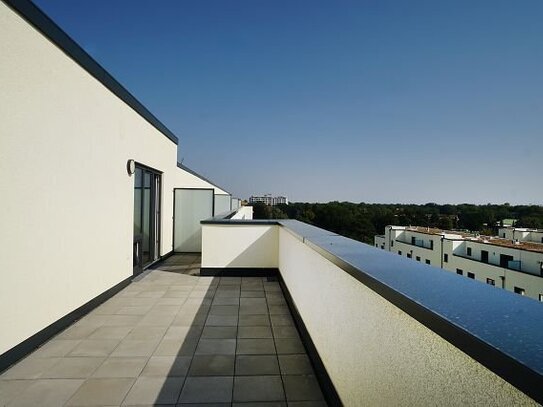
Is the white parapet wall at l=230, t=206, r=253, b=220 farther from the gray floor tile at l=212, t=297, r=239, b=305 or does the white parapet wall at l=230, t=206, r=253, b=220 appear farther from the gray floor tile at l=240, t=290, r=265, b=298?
the gray floor tile at l=212, t=297, r=239, b=305

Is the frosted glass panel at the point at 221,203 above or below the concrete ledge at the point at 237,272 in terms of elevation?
above

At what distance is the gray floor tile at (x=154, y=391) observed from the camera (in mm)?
2394

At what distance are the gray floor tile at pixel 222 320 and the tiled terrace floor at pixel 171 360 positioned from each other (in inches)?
0.5

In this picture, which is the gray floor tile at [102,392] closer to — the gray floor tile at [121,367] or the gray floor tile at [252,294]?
the gray floor tile at [121,367]

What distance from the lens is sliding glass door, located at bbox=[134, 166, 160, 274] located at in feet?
20.6

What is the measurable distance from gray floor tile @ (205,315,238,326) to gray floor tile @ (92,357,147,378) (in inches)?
41.7

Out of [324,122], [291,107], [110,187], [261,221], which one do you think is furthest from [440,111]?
[110,187]

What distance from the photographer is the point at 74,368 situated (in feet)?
9.36

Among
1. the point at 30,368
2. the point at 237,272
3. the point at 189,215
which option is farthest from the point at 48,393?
the point at 189,215

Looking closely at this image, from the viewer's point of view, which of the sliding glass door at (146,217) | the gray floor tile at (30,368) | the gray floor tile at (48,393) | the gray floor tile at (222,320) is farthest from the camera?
the sliding glass door at (146,217)

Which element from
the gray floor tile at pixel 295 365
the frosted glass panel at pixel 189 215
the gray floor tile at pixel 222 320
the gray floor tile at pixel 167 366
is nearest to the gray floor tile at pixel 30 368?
the gray floor tile at pixel 167 366

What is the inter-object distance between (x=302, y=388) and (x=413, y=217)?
4390 centimetres

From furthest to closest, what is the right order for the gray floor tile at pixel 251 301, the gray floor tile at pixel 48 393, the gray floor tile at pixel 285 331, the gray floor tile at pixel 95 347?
the gray floor tile at pixel 251 301, the gray floor tile at pixel 285 331, the gray floor tile at pixel 95 347, the gray floor tile at pixel 48 393

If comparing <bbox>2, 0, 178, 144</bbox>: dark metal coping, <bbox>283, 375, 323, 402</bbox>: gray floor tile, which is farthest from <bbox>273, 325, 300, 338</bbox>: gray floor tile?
<bbox>2, 0, 178, 144</bbox>: dark metal coping
